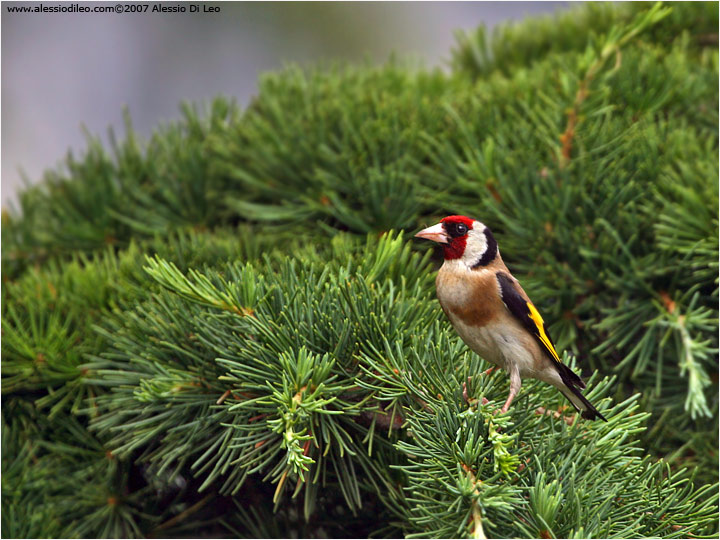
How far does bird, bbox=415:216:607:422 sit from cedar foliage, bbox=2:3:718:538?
2 cm

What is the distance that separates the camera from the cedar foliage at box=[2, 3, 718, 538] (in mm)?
608

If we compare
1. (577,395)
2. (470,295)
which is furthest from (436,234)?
(577,395)

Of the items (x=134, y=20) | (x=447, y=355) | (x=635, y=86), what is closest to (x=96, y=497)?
(x=447, y=355)

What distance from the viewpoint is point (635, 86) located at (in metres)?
0.98

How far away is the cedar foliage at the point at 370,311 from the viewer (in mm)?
608

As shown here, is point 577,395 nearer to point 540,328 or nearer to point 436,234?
point 540,328

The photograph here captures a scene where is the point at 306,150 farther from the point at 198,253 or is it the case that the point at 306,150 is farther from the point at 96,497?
the point at 96,497

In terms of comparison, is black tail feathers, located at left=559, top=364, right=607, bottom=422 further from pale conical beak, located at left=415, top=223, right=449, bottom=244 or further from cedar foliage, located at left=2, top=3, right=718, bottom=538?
pale conical beak, located at left=415, top=223, right=449, bottom=244

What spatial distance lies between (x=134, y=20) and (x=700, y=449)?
5.88ft

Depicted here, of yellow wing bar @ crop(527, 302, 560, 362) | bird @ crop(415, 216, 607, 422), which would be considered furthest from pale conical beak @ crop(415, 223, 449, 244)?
yellow wing bar @ crop(527, 302, 560, 362)

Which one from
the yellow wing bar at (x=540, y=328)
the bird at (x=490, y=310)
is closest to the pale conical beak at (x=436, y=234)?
the bird at (x=490, y=310)

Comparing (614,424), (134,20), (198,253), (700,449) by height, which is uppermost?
(134,20)

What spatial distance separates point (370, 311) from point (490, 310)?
0.14 meters

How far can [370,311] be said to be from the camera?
648 mm
